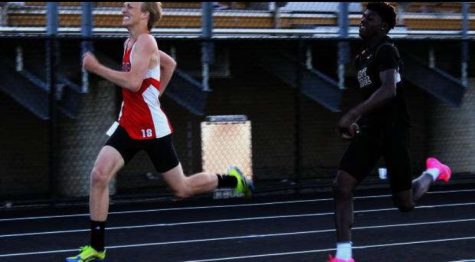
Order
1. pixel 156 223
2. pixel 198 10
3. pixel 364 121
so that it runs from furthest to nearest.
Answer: pixel 198 10, pixel 156 223, pixel 364 121

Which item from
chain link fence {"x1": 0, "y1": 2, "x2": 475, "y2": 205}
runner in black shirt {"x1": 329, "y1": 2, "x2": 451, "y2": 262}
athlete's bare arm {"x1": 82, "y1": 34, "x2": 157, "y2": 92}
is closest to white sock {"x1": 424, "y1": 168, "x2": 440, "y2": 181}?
runner in black shirt {"x1": 329, "y1": 2, "x2": 451, "y2": 262}

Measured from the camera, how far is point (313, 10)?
12461 millimetres

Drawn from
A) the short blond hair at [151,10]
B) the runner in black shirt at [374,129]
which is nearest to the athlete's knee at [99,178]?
the short blond hair at [151,10]

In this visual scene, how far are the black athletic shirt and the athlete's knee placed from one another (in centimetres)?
181

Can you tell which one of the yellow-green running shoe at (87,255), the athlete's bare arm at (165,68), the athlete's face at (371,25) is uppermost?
the athlete's face at (371,25)

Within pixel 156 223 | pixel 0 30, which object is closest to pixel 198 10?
pixel 0 30

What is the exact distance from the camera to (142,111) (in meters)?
5.84

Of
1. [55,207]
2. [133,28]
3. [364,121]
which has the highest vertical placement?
[133,28]

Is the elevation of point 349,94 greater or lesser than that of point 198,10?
lesser

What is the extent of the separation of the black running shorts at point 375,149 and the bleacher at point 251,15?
538 centimetres

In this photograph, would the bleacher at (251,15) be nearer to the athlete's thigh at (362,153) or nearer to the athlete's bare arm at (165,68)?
the athlete's bare arm at (165,68)

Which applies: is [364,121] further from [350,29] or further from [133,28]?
[350,29]

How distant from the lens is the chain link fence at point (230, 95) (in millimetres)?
10695

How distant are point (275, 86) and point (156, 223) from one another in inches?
169
